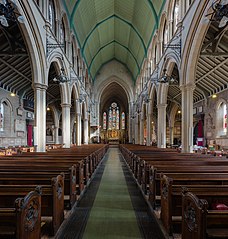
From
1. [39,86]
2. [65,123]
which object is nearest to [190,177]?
[39,86]

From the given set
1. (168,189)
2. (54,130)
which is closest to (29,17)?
(168,189)

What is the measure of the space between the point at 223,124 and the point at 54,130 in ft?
58.1

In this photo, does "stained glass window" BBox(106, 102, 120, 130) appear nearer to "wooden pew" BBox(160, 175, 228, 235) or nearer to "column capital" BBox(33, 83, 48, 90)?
"column capital" BBox(33, 83, 48, 90)

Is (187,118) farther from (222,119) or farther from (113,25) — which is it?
(113,25)

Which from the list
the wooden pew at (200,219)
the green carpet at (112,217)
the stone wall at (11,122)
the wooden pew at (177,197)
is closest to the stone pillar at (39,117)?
the green carpet at (112,217)

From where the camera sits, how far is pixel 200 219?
1.98 metres

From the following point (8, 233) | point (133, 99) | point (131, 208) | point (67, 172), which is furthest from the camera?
point (133, 99)

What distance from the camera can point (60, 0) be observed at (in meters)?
13.0

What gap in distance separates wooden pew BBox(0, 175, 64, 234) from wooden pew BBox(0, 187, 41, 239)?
0.12 m

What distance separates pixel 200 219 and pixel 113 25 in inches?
902

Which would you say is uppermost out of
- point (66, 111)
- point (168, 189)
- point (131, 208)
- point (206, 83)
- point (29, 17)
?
point (29, 17)

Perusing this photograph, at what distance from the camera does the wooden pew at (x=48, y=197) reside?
284cm

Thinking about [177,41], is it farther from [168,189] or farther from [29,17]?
[168,189]

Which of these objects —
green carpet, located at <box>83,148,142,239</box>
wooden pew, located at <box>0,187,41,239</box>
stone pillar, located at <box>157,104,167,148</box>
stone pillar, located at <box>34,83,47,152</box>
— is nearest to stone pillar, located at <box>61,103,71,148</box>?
stone pillar, located at <box>34,83,47,152</box>
